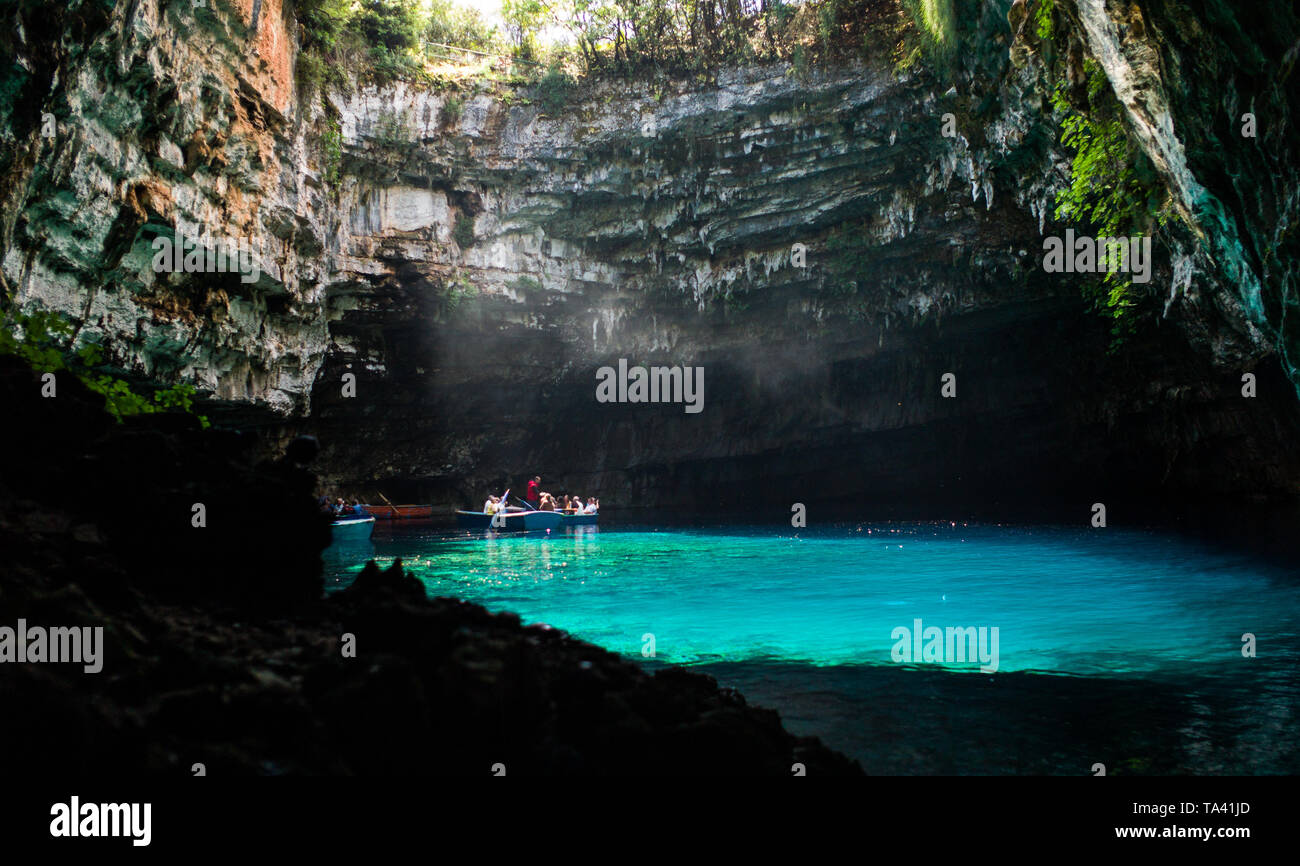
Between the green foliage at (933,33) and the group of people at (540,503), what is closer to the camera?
the green foliage at (933,33)

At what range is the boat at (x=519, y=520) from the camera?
25578mm

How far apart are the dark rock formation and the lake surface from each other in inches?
58.8

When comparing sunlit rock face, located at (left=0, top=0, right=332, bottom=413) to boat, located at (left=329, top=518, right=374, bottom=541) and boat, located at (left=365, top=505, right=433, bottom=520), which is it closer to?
boat, located at (left=329, top=518, right=374, bottom=541)

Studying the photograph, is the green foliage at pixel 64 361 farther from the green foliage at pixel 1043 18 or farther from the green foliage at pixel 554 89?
the green foliage at pixel 554 89

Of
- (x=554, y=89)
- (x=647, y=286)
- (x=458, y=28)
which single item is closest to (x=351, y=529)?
(x=647, y=286)

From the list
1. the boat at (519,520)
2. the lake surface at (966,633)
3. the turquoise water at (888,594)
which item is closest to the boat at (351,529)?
the turquoise water at (888,594)

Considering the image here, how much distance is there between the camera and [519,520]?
2636cm

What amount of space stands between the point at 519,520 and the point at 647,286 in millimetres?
9312

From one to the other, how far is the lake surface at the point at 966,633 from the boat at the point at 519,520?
561 centimetres

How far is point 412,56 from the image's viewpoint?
23.0 m

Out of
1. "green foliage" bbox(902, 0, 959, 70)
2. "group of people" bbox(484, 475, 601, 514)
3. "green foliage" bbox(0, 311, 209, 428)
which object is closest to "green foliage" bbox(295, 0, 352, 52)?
"green foliage" bbox(0, 311, 209, 428)

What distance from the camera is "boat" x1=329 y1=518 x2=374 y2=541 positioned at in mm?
21062

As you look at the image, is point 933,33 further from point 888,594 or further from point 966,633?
point 966,633
